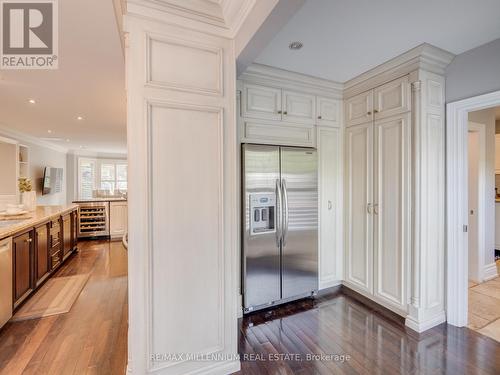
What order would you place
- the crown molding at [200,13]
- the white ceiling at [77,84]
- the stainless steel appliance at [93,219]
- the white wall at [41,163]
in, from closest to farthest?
the crown molding at [200,13]
the white ceiling at [77,84]
the white wall at [41,163]
the stainless steel appliance at [93,219]

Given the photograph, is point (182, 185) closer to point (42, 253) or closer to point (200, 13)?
point (200, 13)

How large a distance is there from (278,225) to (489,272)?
3181mm

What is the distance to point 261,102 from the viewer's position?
2.61 metres

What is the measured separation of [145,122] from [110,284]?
9.23ft

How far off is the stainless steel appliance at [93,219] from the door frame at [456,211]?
22.1 feet

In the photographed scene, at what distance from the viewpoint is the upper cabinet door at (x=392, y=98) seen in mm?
2332

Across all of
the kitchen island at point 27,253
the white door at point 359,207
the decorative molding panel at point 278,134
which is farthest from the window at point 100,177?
the white door at point 359,207

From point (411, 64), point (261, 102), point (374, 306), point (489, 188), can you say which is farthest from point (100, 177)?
point (489, 188)

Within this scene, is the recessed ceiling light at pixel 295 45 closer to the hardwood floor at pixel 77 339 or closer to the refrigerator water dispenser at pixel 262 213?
the refrigerator water dispenser at pixel 262 213

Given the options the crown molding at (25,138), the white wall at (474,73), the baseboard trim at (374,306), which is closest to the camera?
the white wall at (474,73)

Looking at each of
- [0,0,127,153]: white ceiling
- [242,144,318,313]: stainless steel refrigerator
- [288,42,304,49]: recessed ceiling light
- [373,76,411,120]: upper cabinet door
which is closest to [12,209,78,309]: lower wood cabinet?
[0,0,127,153]: white ceiling

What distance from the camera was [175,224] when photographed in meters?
1.61

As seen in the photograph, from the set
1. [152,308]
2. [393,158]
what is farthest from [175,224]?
[393,158]

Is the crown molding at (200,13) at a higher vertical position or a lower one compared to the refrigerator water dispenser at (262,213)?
higher
